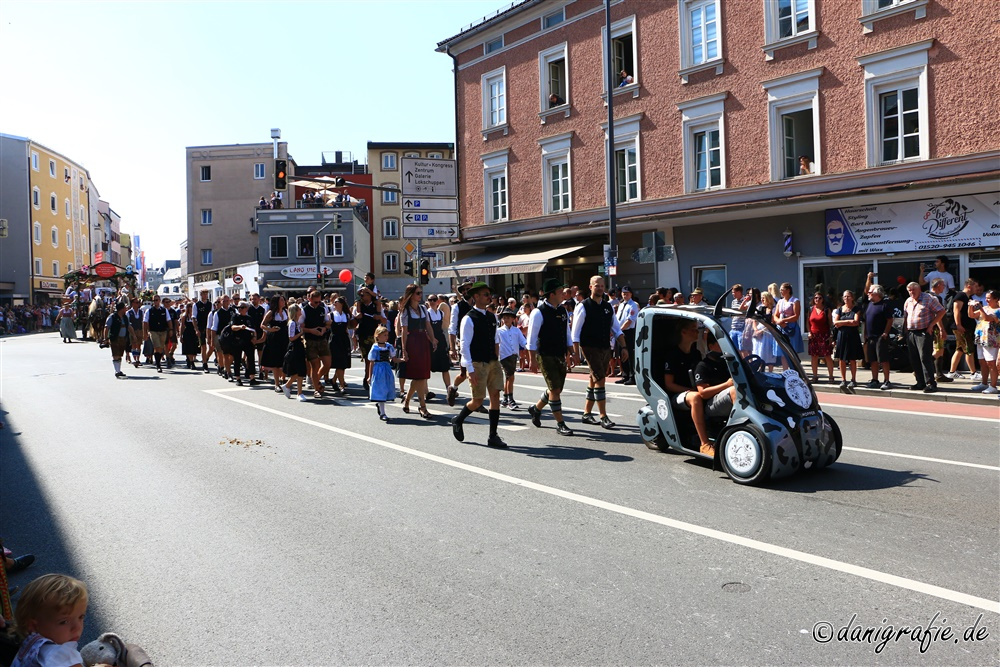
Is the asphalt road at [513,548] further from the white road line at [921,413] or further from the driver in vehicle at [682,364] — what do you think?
the white road line at [921,413]

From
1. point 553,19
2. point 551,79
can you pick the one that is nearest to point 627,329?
point 551,79

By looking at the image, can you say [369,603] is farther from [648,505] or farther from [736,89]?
[736,89]

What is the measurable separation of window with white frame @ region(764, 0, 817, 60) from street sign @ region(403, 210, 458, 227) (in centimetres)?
1093

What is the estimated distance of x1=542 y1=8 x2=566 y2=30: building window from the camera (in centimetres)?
2511

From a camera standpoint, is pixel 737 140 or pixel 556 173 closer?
pixel 737 140

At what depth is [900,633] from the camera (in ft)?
12.4

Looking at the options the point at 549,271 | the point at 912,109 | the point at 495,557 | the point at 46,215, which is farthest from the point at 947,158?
the point at 46,215

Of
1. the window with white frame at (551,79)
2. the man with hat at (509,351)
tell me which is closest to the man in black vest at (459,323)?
the man with hat at (509,351)

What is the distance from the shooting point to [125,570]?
16.2 ft

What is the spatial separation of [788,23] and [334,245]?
134ft

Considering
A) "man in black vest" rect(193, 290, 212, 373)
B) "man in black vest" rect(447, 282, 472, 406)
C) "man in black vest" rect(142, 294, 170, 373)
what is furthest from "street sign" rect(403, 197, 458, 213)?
"man in black vest" rect(142, 294, 170, 373)

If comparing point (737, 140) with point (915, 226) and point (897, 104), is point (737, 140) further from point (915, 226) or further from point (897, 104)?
point (915, 226)

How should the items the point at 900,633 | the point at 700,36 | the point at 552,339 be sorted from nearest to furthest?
the point at 900,633
the point at 552,339
the point at 700,36

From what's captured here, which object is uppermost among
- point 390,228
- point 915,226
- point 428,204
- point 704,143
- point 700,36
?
point 390,228
